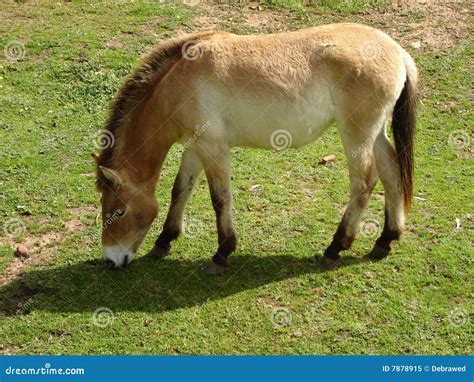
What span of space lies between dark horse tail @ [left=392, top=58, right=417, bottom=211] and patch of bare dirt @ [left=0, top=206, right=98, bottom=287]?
3.69 m

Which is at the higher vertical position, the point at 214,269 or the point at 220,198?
the point at 220,198

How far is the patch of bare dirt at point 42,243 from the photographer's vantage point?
735 cm

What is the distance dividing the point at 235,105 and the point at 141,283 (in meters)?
2.11

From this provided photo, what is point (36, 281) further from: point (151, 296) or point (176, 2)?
point (176, 2)

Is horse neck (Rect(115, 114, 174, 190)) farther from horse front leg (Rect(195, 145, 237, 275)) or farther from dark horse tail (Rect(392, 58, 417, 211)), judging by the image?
dark horse tail (Rect(392, 58, 417, 211))

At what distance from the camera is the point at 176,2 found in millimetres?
13117

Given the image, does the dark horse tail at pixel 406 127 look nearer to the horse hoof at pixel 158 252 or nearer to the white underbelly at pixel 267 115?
the white underbelly at pixel 267 115

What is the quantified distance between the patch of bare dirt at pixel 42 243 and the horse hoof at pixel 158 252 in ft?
3.21

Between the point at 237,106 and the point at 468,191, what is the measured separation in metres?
3.45

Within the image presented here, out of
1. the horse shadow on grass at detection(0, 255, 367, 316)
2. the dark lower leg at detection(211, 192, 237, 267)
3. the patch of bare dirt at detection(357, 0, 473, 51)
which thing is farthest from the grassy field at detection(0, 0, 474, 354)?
the dark lower leg at detection(211, 192, 237, 267)

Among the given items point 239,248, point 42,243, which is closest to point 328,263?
point 239,248

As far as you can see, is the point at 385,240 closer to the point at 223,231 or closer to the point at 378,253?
the point at 378,253

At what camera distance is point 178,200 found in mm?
7535

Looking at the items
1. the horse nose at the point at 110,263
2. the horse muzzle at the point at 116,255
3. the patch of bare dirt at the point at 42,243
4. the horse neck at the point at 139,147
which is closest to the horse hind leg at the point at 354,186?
the horse neck at the point at 139,147
